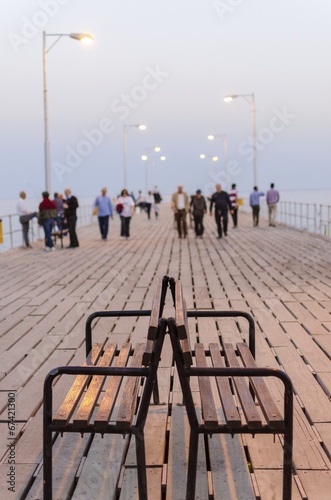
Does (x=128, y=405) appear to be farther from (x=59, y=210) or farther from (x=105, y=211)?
(x=59, y=210)

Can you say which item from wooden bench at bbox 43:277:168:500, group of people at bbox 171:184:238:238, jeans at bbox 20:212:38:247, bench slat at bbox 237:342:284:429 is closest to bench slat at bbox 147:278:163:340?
wooden bench at bbox 43:277:168:500

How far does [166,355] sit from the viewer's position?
661cm

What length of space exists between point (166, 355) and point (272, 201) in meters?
23.3

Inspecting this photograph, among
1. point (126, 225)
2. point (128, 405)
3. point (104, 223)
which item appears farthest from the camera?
point (126, 225)

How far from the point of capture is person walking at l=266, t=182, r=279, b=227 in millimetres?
28911

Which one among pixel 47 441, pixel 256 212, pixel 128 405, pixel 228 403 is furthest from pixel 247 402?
pixel 256 212

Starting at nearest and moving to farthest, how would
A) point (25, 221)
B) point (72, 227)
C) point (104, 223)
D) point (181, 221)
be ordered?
1. point (72, 227)
2. point (25, 221)
3. point (181, 221)
4. point (104, 223)

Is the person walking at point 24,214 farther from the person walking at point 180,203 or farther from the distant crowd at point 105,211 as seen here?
the person walking at point 180,203

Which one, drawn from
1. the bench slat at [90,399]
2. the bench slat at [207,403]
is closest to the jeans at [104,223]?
the bench slat at [90,399]

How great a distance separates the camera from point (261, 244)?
20797 millimetres

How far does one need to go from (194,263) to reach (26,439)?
11.1m

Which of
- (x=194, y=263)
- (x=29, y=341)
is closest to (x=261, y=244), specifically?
(x=194, y=263)

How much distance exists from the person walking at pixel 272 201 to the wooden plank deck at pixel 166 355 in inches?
477

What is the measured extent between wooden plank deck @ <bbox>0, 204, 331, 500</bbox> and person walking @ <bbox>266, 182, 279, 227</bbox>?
39.7ft
